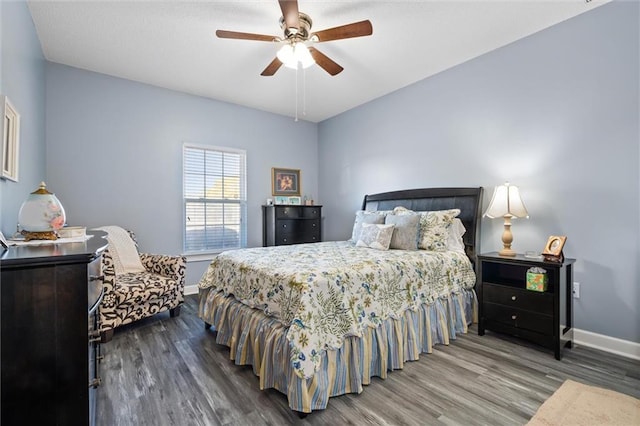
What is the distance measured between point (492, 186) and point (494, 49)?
144 centimetres

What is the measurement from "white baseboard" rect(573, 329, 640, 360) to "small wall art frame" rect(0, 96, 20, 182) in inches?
175

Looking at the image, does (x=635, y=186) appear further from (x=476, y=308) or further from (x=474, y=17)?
(x=474, y=17)

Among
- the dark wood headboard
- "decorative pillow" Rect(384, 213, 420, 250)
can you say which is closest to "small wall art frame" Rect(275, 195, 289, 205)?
the dark wood headboard

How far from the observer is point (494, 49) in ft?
10.2

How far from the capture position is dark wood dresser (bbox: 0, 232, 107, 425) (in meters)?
0.98

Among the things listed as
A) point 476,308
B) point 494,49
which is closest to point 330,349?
point 476,308

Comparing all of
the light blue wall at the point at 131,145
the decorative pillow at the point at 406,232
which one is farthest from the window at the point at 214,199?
the decorative pillow at the point at 406,232

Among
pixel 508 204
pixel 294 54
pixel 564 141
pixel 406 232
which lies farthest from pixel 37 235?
pixel 564 141

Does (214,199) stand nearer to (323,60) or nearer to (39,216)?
(323,60)

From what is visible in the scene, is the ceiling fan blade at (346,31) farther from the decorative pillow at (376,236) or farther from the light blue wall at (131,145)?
the light blue wall at (131,145)

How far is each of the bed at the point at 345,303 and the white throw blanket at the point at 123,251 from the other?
3.53 ft

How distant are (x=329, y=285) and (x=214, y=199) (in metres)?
3.14

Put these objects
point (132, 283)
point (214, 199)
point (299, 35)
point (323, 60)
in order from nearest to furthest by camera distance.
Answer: point (299, 35) < point (323, 60) < point (132, 283) < point (214, 199)

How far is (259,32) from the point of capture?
277 centimetres
